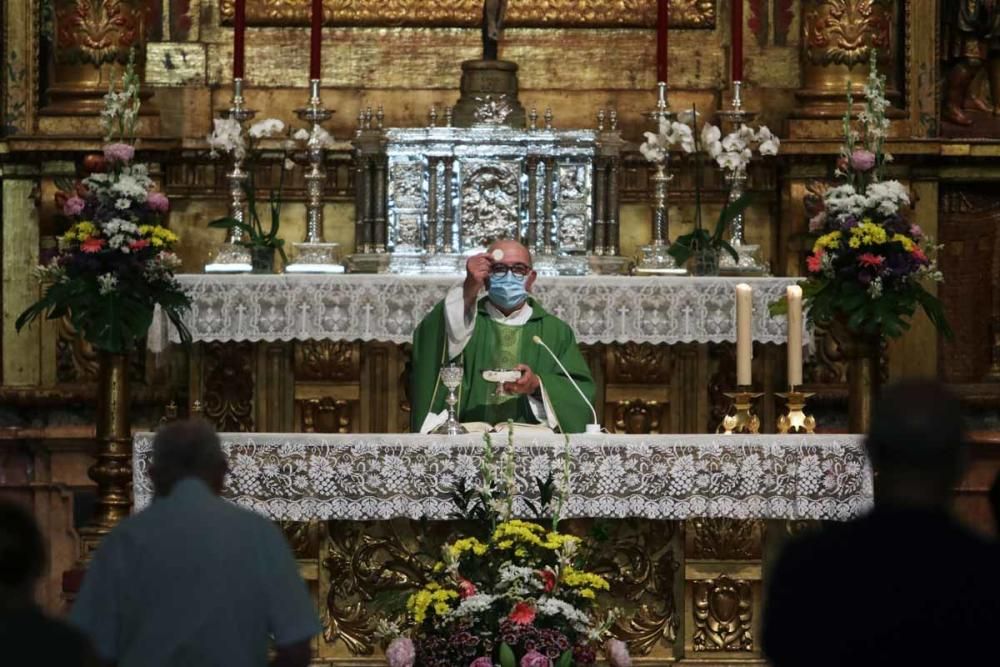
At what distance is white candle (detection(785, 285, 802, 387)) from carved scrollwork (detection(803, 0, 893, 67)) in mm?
3414

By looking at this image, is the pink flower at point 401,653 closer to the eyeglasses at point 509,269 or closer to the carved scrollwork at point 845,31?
the eyeglasses at point 509,269

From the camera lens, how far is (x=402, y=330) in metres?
11.7

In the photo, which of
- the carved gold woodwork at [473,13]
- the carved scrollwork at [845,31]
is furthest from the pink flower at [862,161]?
the carved gold woodwork at [473,13]

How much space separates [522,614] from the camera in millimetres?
8109

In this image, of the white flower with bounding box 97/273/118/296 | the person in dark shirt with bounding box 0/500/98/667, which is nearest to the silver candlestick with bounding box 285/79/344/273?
the white flower with bounding box 97/273/118/296

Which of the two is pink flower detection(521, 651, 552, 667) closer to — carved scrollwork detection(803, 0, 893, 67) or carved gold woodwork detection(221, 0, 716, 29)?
carved scrollwork detection(803, 0, 893, 67)

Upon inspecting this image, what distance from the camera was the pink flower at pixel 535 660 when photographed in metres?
7.98

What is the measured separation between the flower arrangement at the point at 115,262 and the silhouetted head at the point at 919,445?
21.7 ft

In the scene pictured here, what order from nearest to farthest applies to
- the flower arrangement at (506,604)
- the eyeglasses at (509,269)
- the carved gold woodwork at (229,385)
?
the flower arrangement at (506,604), the eyeglasses at (509,269), the carved gold woodwork at (229,385)

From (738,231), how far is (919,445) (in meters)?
7.81

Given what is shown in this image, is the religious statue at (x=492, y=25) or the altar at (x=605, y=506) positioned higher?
the religious statue at (x=492, y=25)

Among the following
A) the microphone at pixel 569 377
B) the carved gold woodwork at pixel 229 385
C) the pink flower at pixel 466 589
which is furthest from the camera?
the carved gold woodwork at pixel 229 385

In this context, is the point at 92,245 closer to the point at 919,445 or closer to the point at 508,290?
the point at 508,290

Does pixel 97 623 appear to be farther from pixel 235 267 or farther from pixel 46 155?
pixel 46 155
